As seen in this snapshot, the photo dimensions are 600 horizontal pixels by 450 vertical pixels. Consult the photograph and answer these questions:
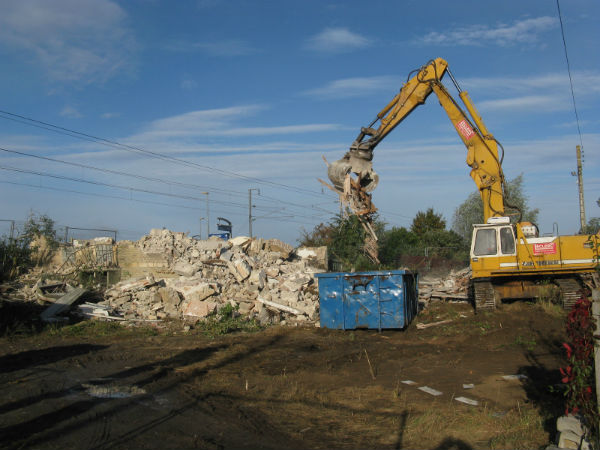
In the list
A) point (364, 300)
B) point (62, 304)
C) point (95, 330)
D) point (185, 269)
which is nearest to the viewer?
point (364, 300)

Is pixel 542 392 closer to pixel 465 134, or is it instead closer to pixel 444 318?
pixel 444 318

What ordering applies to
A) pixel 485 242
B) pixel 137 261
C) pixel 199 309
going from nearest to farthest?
1. pixel 485 242
2. pixel 199 309
3. pixel 137 261

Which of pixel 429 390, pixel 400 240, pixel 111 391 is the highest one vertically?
pixel 400 240

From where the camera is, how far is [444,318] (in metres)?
15.7

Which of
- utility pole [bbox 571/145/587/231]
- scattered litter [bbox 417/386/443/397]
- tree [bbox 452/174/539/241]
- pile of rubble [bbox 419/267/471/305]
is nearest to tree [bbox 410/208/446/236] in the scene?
tree [bbox 452/174/539/241]

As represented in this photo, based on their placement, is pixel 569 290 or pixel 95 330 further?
pixel 95 330

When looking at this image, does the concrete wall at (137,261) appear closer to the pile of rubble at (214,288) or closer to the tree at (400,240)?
the pile of rubble at (214,288)

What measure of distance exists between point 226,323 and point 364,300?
469 cm

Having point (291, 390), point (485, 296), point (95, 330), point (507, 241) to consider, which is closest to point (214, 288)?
point (95, 330)

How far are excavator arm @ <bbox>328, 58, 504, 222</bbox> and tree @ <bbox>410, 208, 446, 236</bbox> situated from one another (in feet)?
127

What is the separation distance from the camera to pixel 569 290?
47.4 ft

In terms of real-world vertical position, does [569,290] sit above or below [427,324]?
above

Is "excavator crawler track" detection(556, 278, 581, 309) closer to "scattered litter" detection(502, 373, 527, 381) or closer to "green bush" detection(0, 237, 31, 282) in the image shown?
"scattered litter" detection(502, 373, 527, 381)

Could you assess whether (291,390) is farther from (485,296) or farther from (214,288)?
(214,288)
